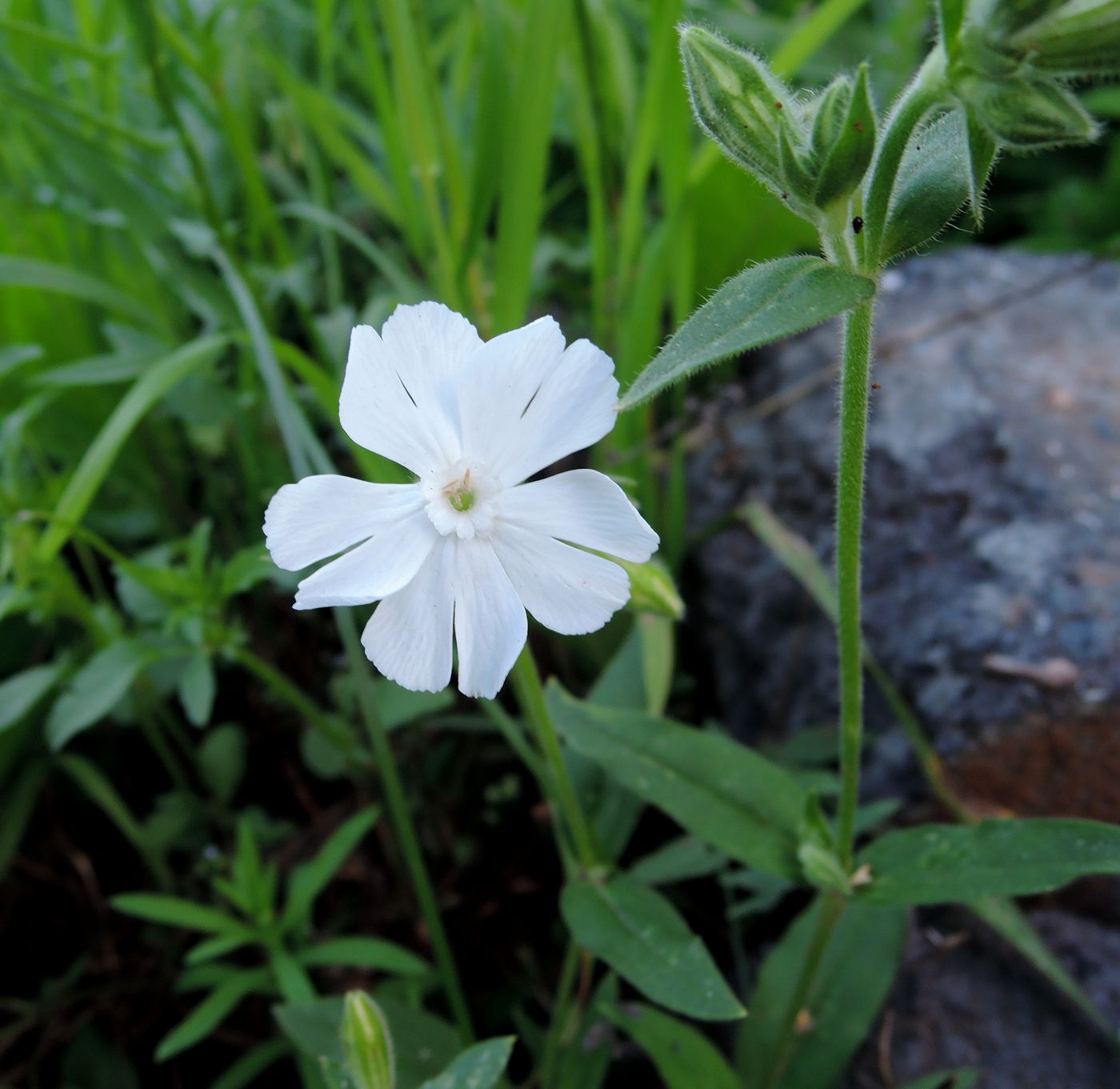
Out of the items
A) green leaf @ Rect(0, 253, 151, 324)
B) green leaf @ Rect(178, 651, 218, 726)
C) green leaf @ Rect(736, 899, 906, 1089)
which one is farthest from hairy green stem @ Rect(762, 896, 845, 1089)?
green leaf @ Rect(0, 253, 151, 324)

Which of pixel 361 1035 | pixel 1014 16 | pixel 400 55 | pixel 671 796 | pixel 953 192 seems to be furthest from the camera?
pixel 400 55

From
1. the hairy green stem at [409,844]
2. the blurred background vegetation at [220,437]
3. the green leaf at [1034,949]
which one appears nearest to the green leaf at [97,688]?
the blurred background vegetation at [220,437]

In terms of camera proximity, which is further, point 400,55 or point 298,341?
point 298,341

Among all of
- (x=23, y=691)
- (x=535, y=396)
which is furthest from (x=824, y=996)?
(x=23, y=691)

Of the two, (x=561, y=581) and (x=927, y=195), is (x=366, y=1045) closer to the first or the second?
(x=561, y=581)

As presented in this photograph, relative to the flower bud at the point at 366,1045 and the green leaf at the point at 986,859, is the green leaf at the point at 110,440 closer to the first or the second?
the flower bud at the point at 366,1045

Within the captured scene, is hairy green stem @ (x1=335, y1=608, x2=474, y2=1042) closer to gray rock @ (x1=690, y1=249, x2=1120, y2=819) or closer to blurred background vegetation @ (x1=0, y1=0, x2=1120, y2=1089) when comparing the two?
blurred background vegetation @ (x1=0, y1=0, x2=1120, y2=1089)

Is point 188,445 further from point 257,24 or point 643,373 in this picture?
point 643,373

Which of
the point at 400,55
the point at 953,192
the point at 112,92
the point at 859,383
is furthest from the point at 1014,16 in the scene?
the point at 112,92
